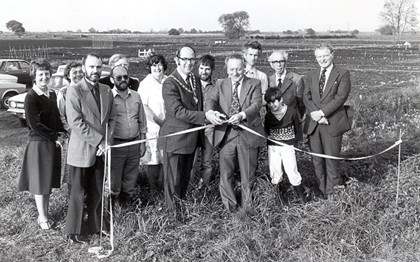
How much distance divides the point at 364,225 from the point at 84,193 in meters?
3.22

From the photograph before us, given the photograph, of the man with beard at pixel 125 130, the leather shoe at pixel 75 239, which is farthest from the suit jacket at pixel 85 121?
the leather shoe at pixel 75 239

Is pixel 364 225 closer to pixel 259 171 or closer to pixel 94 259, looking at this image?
pixel 259 171

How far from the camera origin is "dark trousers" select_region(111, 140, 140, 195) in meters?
5.61

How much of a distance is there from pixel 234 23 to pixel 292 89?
103148 millimetres

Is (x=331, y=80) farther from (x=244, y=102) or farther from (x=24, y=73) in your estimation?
(x=24, y=73)

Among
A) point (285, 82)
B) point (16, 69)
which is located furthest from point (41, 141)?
A: point (16, 69)

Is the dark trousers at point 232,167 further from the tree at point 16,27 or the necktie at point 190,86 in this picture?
the tree at point 16,27

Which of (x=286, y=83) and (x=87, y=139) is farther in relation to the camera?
(x=286, y=83)

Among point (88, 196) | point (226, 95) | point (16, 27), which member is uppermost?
point (16, 27)

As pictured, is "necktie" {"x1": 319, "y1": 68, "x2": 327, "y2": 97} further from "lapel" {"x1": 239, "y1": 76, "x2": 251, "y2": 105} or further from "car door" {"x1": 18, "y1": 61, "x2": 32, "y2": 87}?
"car door" {"x1": 18, "y1": 61, "x2": 32, "y2": 87}

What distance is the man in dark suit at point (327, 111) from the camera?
6.03 meters

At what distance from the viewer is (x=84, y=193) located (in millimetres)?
5340

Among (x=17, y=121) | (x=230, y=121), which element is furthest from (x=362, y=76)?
(x=230, y=121)

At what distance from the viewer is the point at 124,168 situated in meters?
5.81
